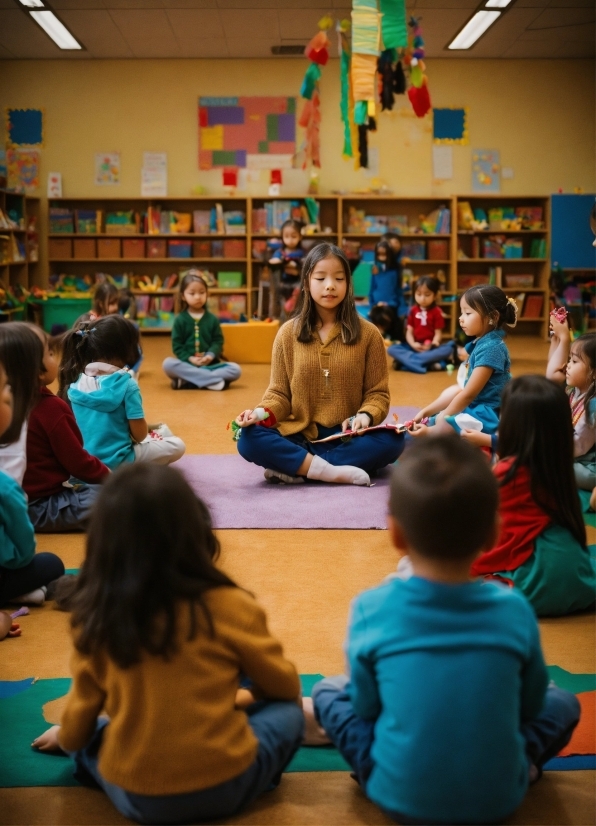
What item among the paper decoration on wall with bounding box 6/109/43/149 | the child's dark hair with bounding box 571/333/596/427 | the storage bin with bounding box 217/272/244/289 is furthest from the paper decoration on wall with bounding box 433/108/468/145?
the child's dark hair with bounding box 571/333/596/427

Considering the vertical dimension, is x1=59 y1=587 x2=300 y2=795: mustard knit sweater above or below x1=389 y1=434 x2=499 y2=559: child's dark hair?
below

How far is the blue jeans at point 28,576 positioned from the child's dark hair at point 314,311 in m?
1.59

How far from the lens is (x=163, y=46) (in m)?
9.27

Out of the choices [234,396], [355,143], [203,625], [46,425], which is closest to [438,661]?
[203,625]

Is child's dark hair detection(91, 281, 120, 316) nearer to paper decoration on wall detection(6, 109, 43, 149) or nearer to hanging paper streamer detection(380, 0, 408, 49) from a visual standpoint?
hanging paper streamer detection(380, 0, 408, 49)

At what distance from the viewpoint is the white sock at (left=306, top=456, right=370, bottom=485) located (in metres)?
3.48

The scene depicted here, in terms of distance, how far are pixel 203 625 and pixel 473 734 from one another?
40 centimetres

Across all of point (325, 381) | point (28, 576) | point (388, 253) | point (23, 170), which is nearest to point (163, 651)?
point (28, 576)

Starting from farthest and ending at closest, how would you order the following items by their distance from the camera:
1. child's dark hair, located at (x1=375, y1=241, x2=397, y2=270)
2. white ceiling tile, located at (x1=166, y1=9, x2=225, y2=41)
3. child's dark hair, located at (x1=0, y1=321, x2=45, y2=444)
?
child's dark hair, located at (x1=375, y1=241, x2=397, y2=270) < white ceiling tile, located at (x1=166, y1=9, x2=225, y2=41) < child's dark hair, located at (x1=0, y1=321, x2=45, y2=444)

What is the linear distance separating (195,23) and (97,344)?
6177 millimetres

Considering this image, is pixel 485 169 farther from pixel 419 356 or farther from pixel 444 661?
pixel 444 661

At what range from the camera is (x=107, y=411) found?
323 centimetres

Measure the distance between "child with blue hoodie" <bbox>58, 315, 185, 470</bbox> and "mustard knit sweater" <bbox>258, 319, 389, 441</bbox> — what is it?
56 centimetres

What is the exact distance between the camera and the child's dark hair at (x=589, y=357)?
312 cm
